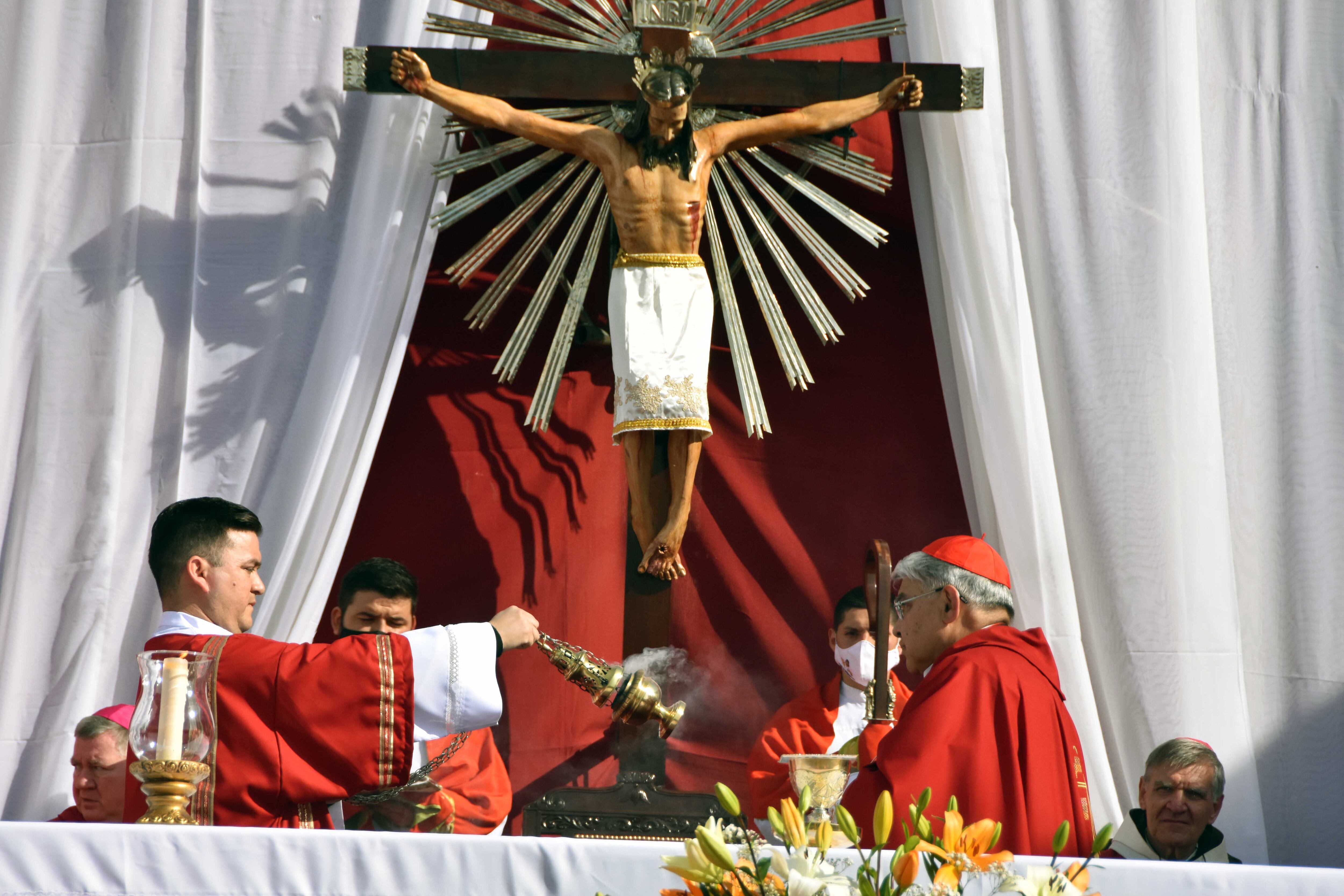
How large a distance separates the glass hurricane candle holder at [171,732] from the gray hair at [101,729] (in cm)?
74

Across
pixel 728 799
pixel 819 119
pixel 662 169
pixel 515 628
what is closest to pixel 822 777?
pixel 515 628

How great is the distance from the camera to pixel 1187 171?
12.0 ft

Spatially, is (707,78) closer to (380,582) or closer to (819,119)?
(819,119)

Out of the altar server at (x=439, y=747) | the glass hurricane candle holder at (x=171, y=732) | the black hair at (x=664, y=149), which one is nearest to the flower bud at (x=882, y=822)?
the glass hurricane candle holder at (x=171, y=732)

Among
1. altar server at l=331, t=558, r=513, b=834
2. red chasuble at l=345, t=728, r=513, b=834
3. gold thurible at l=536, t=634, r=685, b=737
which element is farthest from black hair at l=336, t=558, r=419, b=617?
gold thurible at l=536, t=634, r=685, b=737

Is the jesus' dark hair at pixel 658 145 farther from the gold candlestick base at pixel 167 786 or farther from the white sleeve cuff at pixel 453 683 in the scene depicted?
the gold candlestick base at pixel 167 786

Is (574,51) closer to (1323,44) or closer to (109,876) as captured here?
(1323,44)

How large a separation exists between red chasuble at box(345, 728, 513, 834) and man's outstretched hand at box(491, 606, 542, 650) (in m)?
0.39

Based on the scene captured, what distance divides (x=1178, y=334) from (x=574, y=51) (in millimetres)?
1581

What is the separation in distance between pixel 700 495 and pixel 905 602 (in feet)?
3.42

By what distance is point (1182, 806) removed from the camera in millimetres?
3035

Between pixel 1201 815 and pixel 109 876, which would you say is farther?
pixel 1201 815

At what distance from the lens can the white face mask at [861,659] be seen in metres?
3.51

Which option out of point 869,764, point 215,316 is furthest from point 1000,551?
point 215,316
